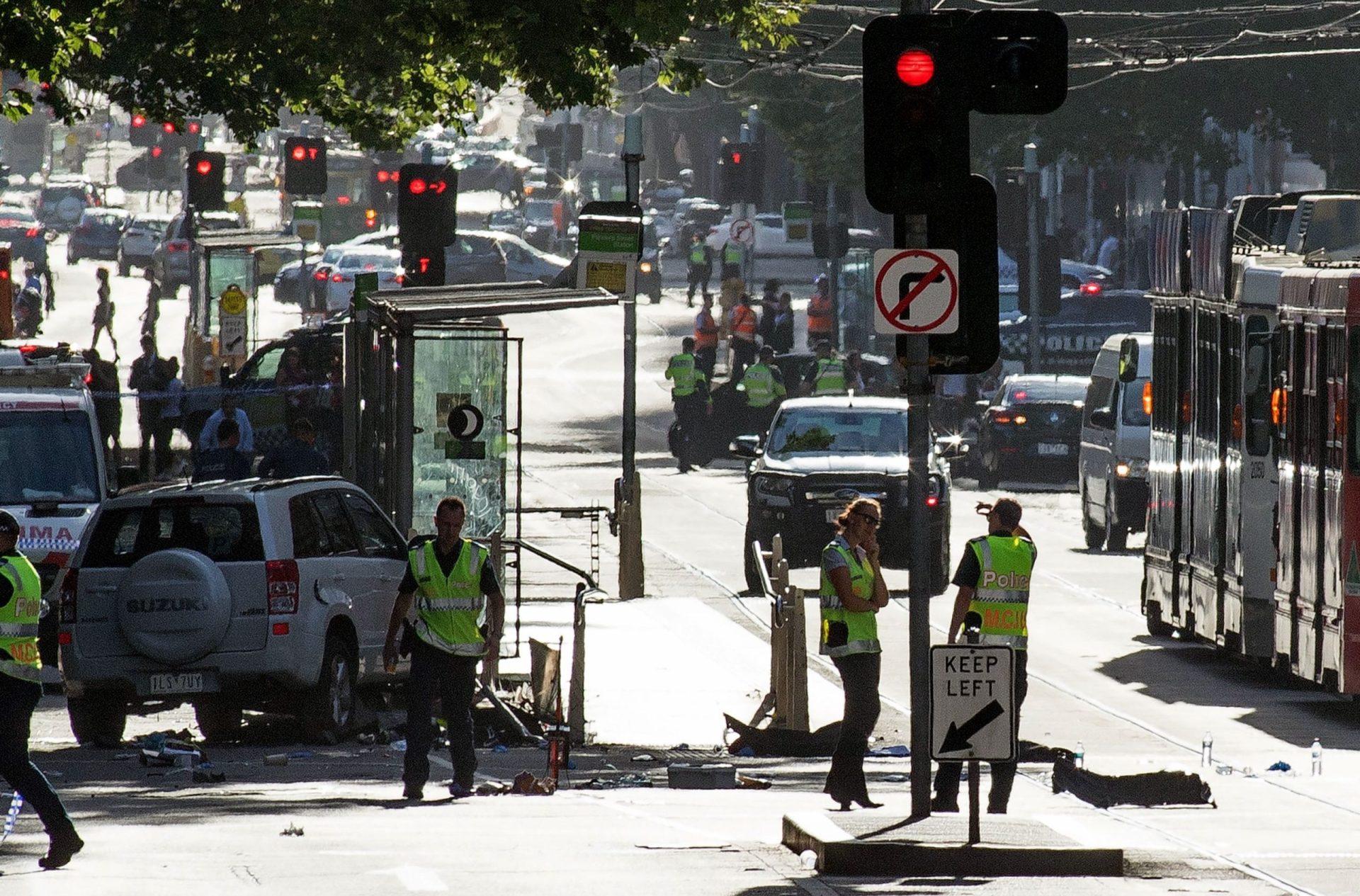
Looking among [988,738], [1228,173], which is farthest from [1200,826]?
[1228,173]

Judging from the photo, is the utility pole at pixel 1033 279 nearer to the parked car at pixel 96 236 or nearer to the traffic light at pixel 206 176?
the traffic light at pixel 206 176

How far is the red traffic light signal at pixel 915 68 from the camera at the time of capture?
11586 millimetres

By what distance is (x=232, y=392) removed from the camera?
91.5 ft

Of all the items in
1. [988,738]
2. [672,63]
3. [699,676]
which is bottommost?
[699,676]

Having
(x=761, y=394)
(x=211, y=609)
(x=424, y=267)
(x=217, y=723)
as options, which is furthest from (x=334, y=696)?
(x=761, y=394)

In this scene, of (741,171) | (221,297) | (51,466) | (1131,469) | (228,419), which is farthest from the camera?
(741,171)

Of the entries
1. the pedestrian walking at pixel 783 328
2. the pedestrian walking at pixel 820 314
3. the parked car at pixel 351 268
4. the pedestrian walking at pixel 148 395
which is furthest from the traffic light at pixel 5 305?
the parked car at pixel 351 268

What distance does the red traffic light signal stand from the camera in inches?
456

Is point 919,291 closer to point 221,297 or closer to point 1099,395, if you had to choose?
point 1099,395

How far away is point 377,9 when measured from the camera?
69.8ft

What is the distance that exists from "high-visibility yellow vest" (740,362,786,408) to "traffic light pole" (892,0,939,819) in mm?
27593

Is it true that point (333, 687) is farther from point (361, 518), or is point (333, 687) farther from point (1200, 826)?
point (1200, 826)

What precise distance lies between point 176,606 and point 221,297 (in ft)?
56.5

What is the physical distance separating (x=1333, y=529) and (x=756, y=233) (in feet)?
181
